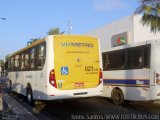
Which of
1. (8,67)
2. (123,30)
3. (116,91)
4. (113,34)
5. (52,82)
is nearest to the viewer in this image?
(52,82)

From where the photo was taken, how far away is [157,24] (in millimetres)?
18672

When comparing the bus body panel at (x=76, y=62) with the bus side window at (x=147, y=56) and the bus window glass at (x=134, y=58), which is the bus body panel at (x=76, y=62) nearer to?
the bus window glass at (x=134, y=58)

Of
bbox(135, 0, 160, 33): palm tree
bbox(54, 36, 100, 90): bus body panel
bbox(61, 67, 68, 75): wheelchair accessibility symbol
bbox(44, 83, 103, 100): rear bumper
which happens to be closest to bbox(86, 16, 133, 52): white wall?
bbox(135, 0, 160, 33): palm tree

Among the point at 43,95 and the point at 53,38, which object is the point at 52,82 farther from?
the point at 53,38

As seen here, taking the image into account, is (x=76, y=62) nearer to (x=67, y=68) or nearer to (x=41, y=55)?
(x=67, y=68)

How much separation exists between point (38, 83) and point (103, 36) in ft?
77.3

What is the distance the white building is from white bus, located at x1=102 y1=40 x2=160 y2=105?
36.0 feet

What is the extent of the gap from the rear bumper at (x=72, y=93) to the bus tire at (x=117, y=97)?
145cm

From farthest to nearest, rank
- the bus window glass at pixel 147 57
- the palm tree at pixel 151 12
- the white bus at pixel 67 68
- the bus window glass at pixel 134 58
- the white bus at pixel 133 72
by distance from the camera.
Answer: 1. the palm tree at pixel 151 12
2. the bus window glass at pixel 134 58
3. the white bus at pixel 67 68
4. the bus window glass at pixel 147 57
5. the white bus at pixel 133 72

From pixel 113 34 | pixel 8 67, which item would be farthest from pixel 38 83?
pixel 113 34

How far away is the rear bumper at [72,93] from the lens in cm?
1284

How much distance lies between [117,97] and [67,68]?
3.19m

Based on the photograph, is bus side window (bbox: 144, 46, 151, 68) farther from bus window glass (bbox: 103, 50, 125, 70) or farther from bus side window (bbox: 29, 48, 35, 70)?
bus side window (bbox: 29, 48, 35, 70)

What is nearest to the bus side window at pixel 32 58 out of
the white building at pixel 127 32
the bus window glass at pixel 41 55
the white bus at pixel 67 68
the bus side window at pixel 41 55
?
the white bus at pixel 67 68
